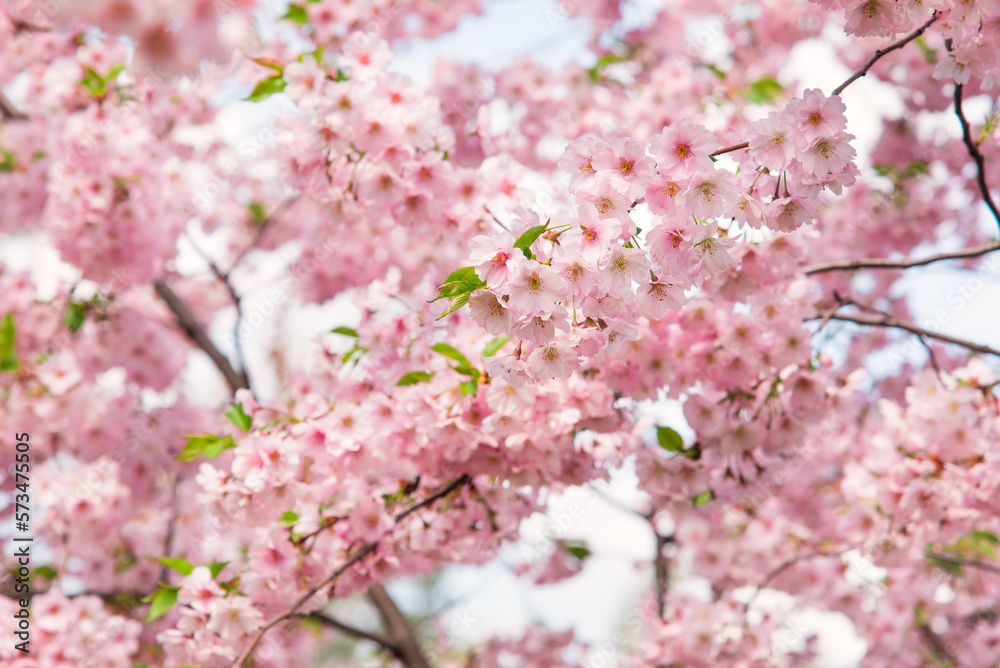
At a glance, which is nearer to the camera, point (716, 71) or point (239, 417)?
point (239, 417)

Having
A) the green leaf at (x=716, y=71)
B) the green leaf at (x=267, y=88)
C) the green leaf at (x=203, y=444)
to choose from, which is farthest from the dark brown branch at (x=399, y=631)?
the green leaf at (x=716, y=71)

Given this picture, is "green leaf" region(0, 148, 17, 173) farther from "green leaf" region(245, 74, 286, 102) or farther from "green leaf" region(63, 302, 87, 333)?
"green leaf" region(245, 74, 286, 102)

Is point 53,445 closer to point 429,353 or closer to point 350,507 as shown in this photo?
point 350,507

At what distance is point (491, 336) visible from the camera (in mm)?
2340

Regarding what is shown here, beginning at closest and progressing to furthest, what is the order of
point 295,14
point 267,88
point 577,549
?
point 267,88
point 295,14
point 577,549

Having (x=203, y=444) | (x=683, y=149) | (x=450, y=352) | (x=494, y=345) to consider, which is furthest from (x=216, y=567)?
(x=683, y=149)

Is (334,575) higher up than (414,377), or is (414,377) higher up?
(414,377)

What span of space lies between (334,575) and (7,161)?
11.6ft

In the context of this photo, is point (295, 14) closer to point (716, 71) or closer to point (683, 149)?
point (683, 149)

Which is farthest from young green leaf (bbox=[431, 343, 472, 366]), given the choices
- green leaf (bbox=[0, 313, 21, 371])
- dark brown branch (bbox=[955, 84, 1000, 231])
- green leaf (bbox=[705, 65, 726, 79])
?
green leaf (bbox=[705, 65, 726, 79])

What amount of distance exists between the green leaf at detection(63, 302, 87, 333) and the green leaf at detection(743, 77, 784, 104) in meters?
4.18

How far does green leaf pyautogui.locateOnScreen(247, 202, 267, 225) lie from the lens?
209 inches

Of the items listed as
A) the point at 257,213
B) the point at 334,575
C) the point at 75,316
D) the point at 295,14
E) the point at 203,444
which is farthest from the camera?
the point at 257,213

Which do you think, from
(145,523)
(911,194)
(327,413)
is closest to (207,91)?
(145,523)
